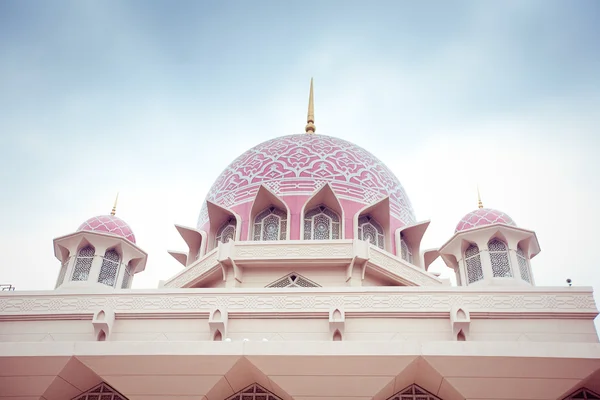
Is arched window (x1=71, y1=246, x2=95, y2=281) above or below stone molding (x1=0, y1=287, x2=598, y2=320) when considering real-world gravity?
above

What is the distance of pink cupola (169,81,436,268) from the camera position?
52.4 feet

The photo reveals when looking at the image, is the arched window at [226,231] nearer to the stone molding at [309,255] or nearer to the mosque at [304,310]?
the mosque at [304,310]

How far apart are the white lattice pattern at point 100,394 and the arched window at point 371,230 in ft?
26.0

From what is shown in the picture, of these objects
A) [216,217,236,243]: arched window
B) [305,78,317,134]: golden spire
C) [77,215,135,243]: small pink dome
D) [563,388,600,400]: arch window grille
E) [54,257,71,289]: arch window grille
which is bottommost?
[563,388,600,400]: arch window grille

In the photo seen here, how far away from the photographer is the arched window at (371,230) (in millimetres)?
16156

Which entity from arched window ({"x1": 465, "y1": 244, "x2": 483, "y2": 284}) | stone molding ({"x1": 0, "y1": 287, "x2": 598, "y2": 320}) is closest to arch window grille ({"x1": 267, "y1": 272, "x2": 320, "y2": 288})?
stone molding ({"x1": 0, "y1": 287, "x2": 598, "y2": 320})

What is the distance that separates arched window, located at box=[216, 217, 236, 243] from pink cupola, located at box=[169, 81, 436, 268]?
3cm

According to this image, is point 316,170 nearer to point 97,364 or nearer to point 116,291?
point 116,291

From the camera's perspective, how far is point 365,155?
19.0 metres

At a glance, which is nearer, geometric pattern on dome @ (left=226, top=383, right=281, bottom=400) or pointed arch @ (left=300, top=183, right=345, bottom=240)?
geometric pattern on dome @ (left=226, top=383, right=281, bottom=400)

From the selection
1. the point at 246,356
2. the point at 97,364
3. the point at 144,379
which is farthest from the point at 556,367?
the point at 97,364

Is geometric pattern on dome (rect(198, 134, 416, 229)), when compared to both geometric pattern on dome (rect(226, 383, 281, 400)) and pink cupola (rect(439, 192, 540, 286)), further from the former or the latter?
geometric pattern on dome (rect(226, 383, 281, 400))

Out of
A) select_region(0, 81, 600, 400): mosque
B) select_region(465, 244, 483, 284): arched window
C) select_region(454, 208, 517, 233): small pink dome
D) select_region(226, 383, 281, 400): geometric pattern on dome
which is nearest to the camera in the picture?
select_region(0, 81, 600, 400): mosque

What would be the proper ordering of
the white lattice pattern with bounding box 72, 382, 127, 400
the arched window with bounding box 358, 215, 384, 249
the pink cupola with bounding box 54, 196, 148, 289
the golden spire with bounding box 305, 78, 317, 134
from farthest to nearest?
the golden spire with bounding box 305, 78, 317, 134, the arched window with bounding box 358, 215, 384, 249, the pink cupola with bounding box 54, 196, 148, 289, the white lattice pattern with bounding box 72, 382, 127, 400
